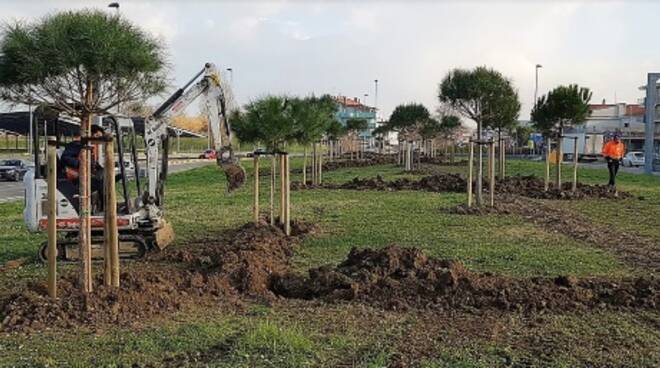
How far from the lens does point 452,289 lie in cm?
738

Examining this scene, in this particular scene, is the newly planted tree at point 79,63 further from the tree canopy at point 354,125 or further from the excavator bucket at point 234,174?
the tree canopy at point 354,125

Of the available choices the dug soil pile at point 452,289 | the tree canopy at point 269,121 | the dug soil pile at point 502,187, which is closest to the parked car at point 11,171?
the dug soil pile at point 502,187

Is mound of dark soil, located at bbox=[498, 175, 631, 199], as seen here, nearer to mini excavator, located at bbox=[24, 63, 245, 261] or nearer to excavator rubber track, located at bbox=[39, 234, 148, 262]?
mini excavator, located at bbox=[24, 63, 245, 261]

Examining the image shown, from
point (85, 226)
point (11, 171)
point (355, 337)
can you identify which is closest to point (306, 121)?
point (85, 226)

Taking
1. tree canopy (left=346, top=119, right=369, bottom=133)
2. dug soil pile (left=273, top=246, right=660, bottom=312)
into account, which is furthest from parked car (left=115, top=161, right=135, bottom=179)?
tree canopy (left=346, top=119, right=369, bottom=133)

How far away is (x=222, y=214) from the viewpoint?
1656cm

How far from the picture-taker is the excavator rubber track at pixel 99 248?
10.6m

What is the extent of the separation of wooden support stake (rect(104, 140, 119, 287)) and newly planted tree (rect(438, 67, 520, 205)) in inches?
693

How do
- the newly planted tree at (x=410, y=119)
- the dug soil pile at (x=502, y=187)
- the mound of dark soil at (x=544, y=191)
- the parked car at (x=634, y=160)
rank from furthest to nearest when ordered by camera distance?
the parked car at (x=634, y=160), the newly planted tree at (x=410, y=119), the dug soil pile at (x=502, y=187), the mound of dark soil at (x=544, y=191)

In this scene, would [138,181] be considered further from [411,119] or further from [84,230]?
[411,119]

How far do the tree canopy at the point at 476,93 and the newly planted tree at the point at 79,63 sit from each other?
1515cm

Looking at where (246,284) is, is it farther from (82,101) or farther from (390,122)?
(390,122)

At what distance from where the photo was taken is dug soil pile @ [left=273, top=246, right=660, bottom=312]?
7.09 metres

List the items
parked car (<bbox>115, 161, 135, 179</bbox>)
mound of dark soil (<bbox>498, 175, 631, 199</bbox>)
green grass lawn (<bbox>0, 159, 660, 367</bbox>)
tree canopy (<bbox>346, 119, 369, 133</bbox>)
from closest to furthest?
green grass lawn (<bbox>0, 159, 660, 367</bbox>) < parked car (<bbox>115, 161, 135, 179</bbox>) < mound of dark soil (<bbox>498, 175, 631, 199</bbox>) < tree canopy (<bbox>346, 119, 369, 133</bbox>)
